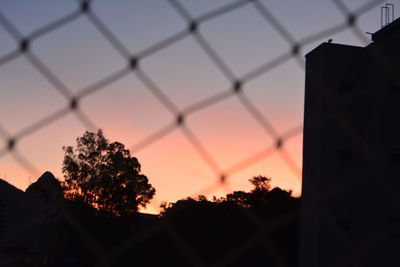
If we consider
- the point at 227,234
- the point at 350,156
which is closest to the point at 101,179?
the point at 350,156

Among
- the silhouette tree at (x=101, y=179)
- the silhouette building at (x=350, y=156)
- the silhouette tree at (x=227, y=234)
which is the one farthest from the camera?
the silhouette tree at (x=227, y=234)

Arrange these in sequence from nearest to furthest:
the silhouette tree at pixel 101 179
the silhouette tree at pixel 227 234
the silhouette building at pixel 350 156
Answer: the silhouette tree at pixel 101 179, the silhouette building at pixel 350 156, the silhouette tree at pixel 227 234

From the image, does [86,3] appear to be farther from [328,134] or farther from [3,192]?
[328,134]

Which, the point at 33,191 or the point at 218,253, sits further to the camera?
the point at 218,253

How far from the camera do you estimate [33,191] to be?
1.34m

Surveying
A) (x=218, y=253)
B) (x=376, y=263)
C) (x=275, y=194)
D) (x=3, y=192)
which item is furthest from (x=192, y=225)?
(x=3, y=192)

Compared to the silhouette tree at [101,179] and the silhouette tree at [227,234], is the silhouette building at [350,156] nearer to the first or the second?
the silhouette tree at [101,179]

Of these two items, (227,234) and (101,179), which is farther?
(227,234)

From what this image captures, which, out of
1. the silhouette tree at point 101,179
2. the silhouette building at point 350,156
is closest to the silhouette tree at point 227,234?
the silhouette building at point 350,156

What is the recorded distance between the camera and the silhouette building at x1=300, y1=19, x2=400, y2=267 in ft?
8.84

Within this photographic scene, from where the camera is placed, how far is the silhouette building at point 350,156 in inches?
106

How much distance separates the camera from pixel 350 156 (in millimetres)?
2975

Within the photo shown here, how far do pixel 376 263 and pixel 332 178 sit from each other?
58.6 inches

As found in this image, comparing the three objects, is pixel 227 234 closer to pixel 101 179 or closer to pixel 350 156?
pixel 350 156
